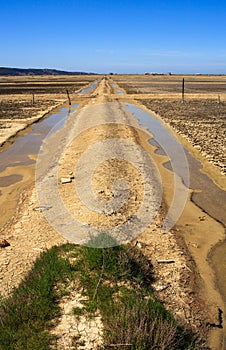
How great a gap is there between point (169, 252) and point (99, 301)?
319cm

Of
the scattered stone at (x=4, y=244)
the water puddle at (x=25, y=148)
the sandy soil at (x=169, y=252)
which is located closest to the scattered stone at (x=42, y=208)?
the sandy soil at (x=169, y=252)

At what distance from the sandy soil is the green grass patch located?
21.7 inches

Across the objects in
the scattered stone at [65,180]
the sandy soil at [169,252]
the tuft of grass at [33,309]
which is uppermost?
the scattered stone at [65,180]

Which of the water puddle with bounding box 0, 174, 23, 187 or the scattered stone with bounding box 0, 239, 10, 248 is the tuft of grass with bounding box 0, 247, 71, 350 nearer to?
the scattered stone with bounding box 0, 239, 10, 248

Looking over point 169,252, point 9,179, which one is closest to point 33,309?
point 169,252

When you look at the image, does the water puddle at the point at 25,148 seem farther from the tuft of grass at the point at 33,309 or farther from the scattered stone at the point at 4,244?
the tuft of grass at the point at 33,309

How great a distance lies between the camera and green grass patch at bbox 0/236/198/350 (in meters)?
4.99

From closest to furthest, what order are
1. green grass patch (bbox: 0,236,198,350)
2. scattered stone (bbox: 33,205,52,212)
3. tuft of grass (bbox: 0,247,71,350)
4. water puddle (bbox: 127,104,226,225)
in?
1. green grass patch (bbox: 0,236,198,350)
2. tuft of grass (bbox: 0,247,71,350)
3. scattered stone (bbox: 33,205,52,212)
4. water puddle (bbox: 127,104,226,225)

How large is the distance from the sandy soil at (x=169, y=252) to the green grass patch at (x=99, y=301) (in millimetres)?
550

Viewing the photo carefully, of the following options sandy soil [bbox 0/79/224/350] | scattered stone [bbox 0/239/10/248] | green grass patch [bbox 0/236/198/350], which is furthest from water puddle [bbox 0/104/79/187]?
green grass patch [bbox 0/236/198/350]

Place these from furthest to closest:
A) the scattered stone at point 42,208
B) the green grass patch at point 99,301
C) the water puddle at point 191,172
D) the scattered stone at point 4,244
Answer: the water puddle at point 191,172 < the scattered stone at point 42,208 < the scattered stone at point 4,244 < the green grass patch at point 99,301

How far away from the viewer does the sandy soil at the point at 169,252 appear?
6857 millimetres

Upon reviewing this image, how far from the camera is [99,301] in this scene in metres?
6.09

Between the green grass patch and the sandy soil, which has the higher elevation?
the green grass patch
